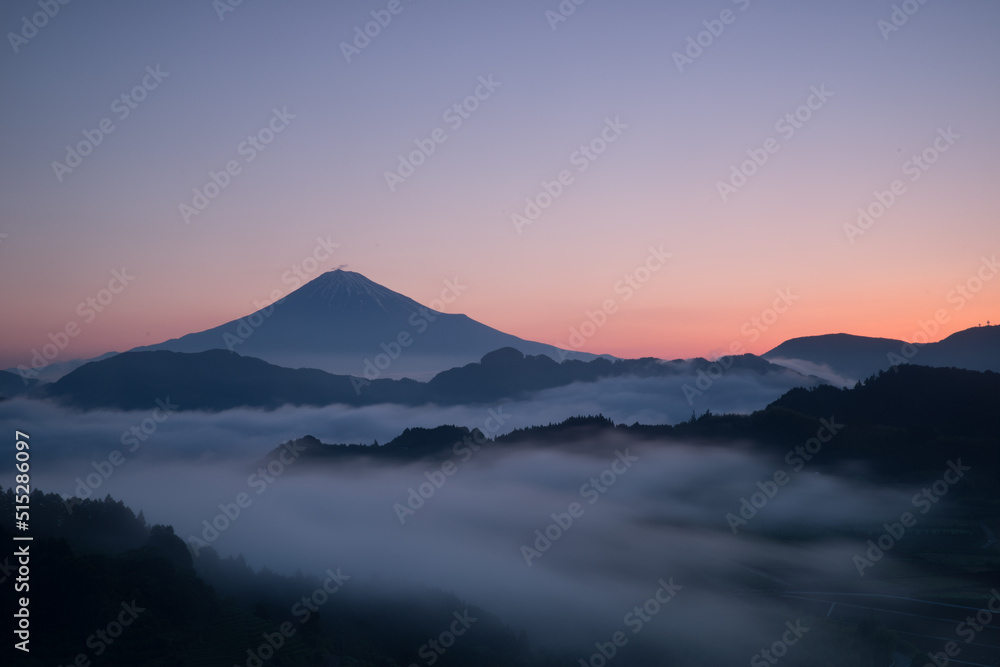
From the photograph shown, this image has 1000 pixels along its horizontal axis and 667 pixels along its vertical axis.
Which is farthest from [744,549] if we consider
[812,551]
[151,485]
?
[151,485]

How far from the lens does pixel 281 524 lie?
133875mm

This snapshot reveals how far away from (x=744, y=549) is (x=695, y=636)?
786 inches

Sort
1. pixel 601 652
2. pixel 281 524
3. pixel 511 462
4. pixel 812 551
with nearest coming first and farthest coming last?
pixel 601 652
pixel 812 551
pixel 281 524
pixel 511 462

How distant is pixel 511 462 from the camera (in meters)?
144

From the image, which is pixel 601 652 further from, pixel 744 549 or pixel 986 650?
pixel 986 650

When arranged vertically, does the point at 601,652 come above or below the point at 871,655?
below

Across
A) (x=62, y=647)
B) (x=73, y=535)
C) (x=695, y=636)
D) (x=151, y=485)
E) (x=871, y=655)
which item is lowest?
(x=151, y=485)

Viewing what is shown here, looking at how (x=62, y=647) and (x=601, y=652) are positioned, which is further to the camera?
(x=601, y=652)

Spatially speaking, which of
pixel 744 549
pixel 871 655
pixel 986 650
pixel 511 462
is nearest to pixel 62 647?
pixel 871 655

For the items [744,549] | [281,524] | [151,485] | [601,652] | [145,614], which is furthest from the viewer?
[151,485]

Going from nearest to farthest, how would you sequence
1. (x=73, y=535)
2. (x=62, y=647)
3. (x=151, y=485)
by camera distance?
(x=62, y=647) < (x=73, y=535) < (x=151, y=485)

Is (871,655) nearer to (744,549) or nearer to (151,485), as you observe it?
(744,549)

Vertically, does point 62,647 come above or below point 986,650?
below

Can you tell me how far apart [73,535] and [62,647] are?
77.3ft
